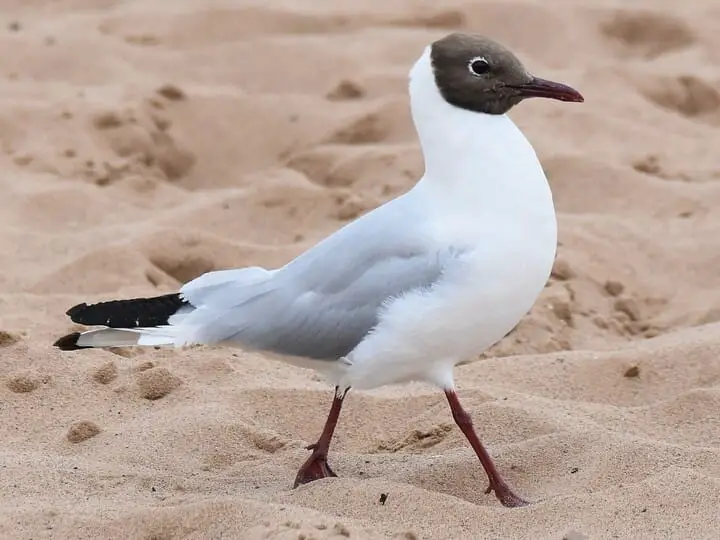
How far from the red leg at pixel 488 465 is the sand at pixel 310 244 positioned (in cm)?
7

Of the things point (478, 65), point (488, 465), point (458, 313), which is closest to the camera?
point (458, 313)

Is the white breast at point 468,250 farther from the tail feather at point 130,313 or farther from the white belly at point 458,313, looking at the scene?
the tail feather at point 130,313

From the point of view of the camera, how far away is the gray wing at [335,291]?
3299 mm

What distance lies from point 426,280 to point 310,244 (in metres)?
1.99

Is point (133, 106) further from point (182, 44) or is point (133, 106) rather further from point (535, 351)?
point (535, 351)

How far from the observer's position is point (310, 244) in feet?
17.1

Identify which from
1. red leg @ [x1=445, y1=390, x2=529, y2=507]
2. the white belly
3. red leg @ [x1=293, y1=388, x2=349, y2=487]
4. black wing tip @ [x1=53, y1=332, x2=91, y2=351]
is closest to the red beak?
the white belly

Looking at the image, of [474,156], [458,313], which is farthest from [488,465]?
[474,156]

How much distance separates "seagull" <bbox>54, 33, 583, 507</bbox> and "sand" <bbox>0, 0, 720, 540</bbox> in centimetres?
32

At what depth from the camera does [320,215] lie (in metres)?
5.52

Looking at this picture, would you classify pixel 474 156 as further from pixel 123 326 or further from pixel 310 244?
pixel 310 244

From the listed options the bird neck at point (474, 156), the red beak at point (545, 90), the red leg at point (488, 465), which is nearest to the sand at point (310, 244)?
the red leg at point (488, 465)

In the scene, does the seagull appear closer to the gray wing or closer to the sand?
the gray wing

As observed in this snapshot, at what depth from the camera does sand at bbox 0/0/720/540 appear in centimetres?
320
